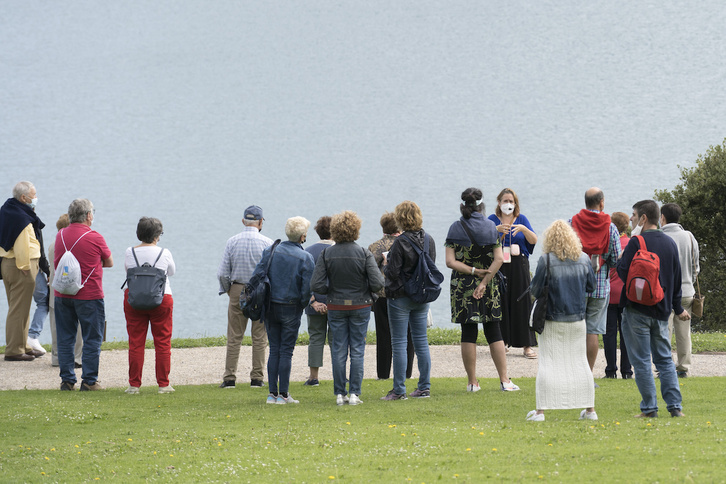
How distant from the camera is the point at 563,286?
6.52 meters

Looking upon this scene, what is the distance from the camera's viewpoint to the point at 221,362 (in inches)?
466

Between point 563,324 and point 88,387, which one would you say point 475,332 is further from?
point 88,387

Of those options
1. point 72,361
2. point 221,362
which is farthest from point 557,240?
point 221,362

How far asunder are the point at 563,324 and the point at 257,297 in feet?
10.0

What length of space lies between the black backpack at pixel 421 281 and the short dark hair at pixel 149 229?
113 inches

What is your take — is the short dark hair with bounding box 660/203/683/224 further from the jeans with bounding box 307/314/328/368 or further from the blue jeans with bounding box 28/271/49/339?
the blue jeans with bounding box 28/271/49/339

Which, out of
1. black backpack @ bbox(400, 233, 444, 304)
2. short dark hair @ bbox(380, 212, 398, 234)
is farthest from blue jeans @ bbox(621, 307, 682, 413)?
short dark hair @ bbox(380, 212, 398, 234)

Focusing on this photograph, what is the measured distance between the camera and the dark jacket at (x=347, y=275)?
306 inches

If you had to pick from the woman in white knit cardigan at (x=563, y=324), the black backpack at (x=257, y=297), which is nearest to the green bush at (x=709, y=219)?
the woman in white knit cardigan at (x=563, y=324)

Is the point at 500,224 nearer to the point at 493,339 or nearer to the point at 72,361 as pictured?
the point at 493,339

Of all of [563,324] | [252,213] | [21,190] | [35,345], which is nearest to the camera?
[563,324]

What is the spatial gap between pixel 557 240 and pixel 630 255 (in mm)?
634

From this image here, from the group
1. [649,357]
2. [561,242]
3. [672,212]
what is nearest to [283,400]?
[561,242]

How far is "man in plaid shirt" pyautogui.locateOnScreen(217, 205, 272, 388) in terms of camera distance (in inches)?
363
